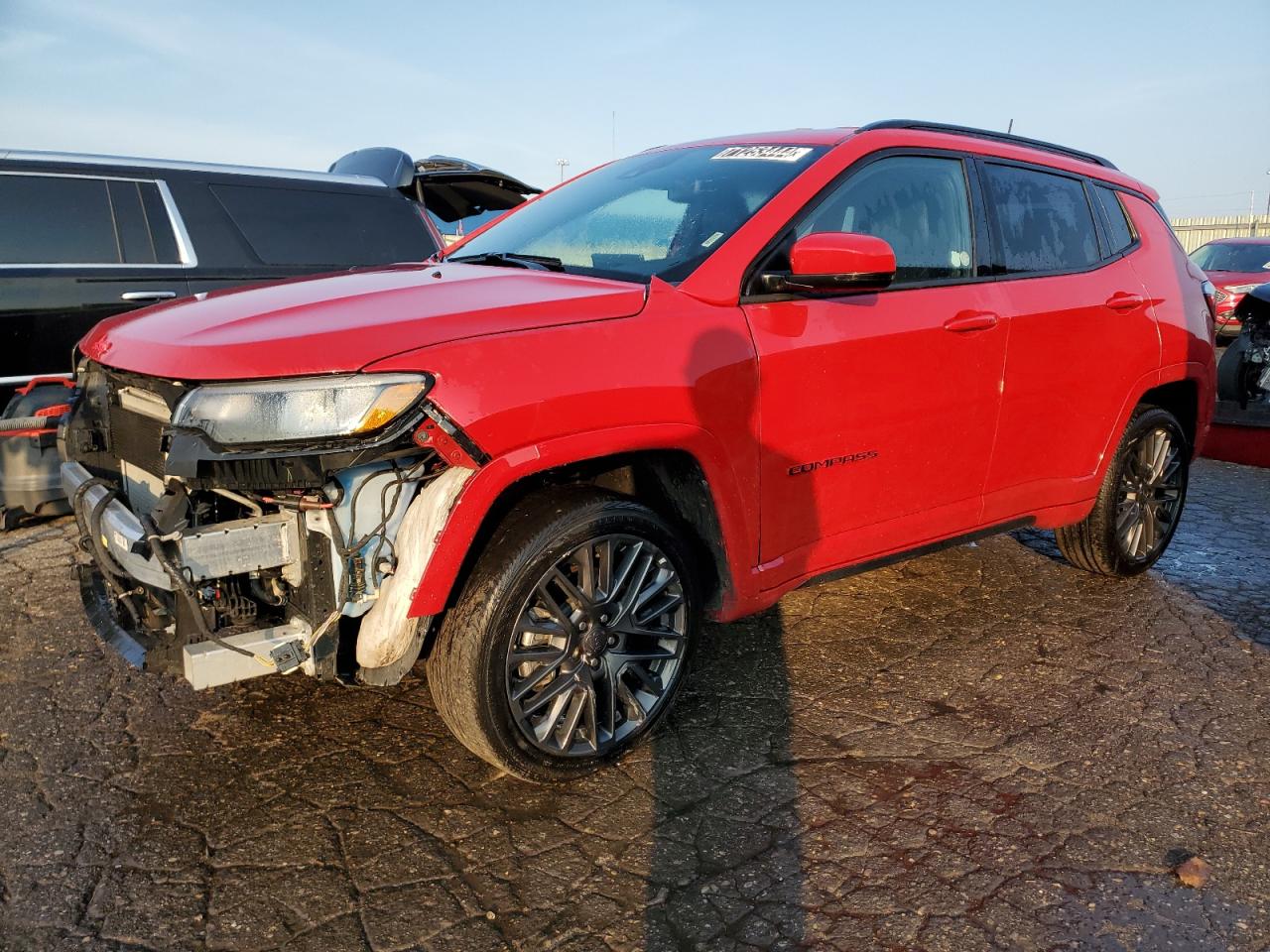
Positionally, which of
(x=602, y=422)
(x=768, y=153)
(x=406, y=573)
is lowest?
(x=406, y=573)

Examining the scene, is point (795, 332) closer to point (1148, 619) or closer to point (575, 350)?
point (575, 350)

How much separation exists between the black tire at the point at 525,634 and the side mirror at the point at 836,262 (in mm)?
841

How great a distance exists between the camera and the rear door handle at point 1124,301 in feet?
13.4

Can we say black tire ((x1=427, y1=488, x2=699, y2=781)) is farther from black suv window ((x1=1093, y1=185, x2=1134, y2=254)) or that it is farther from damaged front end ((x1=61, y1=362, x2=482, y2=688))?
black suv window ((x1=1093, y1=185, x2=1134, y2=254))

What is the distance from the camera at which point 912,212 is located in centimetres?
353

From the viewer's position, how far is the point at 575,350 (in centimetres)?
261

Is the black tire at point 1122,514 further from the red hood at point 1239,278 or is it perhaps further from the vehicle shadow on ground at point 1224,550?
the red hood at point 1239,278

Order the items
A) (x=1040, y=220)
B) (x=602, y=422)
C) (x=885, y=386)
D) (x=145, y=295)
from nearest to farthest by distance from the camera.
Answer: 1. (x=602, y=422)
2. (x=885, y=386)
3. (x=1040, y=220)
4. (x=145, y=295)

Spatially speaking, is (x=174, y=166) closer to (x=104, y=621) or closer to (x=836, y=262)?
(x=104, y=621)

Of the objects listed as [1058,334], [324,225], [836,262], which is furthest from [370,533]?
[324,225]

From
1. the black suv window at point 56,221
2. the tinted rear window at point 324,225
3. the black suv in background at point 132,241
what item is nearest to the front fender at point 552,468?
the black suv in background at point 132,241

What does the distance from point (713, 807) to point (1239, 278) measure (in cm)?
1359

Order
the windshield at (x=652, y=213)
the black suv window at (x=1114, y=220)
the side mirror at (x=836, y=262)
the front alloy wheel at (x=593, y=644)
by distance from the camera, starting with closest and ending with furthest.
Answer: the front alloy wheel at (x=593, y=644) < the side mirror at (x=836, y=262) < the windshield at (x=652, y=213) < the black suv window at (x=1114, y=220)


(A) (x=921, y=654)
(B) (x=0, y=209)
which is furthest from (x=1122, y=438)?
(B) (x=0, y=209)
